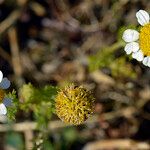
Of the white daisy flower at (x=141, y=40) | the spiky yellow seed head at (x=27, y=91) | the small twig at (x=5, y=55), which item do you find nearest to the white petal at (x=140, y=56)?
the white daisy flower at (x=141, y=40)

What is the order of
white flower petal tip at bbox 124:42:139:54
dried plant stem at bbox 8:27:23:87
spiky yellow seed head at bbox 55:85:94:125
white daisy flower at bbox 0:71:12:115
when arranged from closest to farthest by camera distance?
1. spiky yellow seed head at bbox 55:85:94:125
2. white daisy flower at bbox 0:71:12:115
3. white flower petal tip at bbox 124:42:139:54
4. dried plant stem at bbox 8:27:23:87

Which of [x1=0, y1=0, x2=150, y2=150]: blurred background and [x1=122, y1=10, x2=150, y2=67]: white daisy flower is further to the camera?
[x1=0, y1=0, x2=150, y2=150]: blurred background

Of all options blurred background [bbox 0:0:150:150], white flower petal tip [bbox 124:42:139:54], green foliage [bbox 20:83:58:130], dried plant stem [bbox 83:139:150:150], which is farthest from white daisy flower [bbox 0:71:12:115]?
dried plant stem [bbox 83:139:150:150]

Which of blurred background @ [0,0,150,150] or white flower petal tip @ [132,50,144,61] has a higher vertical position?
blurred background @ [0,0,150,150]

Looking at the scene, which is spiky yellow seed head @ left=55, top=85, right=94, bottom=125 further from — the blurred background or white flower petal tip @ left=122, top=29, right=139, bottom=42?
the blurred background

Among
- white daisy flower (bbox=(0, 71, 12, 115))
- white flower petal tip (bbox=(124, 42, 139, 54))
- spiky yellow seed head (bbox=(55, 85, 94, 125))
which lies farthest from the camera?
white flower petal tip (bbox=(124, 42, 139, 54))

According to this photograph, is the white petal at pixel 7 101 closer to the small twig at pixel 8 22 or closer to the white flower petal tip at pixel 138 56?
the white flower petal tip at pixel 138 56

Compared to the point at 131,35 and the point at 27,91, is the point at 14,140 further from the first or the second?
the point at 131,35
